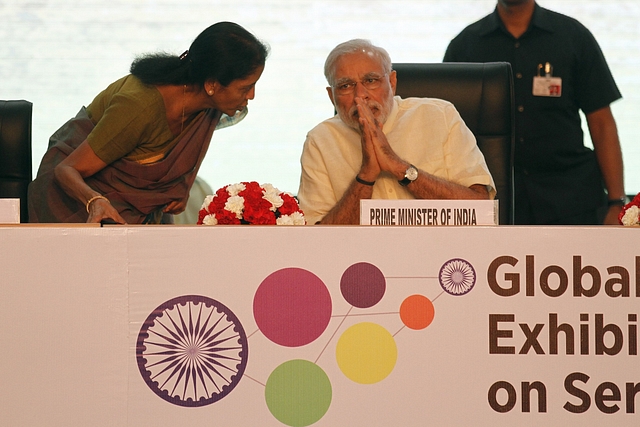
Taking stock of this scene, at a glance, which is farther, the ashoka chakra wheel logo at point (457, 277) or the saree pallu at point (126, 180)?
the saree pallu at point (126, 180)

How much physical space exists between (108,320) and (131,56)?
2204mm

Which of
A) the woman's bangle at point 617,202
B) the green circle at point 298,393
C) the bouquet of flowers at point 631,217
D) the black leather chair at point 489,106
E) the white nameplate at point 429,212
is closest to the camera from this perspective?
the green circle at point 298,393

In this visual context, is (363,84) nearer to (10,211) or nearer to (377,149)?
(377,149)

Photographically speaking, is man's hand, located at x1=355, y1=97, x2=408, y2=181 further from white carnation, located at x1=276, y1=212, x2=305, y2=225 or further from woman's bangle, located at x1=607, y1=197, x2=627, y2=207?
woman's bangle, located at x1=607, y1=197, x2=627, y2=207

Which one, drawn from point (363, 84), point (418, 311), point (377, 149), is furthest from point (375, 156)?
point (418, 311)

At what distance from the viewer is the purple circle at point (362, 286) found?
1278 mm

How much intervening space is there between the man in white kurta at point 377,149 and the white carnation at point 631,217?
50 cm

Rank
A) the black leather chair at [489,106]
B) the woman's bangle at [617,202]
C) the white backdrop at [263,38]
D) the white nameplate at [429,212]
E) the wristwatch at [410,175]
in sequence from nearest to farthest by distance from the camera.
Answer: the white nameplate at [429,212]
the wristwatch at [410,175]
the black leather chair at [489,106]
the woman's bangle at [617,202]
the white backdrop at [263,38]

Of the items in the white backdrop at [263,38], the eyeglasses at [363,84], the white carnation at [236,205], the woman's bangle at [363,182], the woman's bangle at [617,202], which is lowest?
the white carnation at [236,205]

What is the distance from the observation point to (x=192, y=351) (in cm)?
129

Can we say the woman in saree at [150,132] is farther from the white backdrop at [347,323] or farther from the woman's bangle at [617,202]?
the woman's bangle at [617,202]

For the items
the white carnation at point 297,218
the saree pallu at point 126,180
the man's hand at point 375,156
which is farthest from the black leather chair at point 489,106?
the white carnation at point 297,218

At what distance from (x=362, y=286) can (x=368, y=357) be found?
0.36ft

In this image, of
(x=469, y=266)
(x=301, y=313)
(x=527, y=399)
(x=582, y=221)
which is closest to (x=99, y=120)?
(x=301, y=313)
